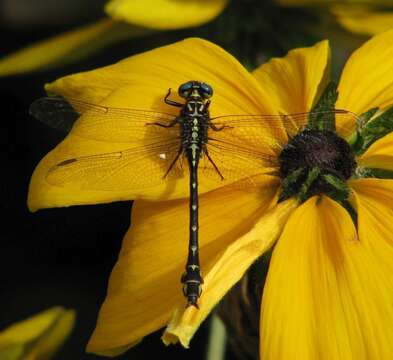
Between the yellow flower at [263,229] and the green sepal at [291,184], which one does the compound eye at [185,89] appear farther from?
the green sepal at [291,184]

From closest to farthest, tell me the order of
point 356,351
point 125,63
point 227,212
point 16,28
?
point 356,351, point 227,212, point 125,63, point 16,28

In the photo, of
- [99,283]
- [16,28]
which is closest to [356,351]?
[99,283]

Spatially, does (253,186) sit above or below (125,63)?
below

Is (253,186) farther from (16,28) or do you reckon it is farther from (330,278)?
(16,28)

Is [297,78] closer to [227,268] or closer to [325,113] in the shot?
[325,113]

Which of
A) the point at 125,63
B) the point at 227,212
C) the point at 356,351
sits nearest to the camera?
the point at 356,351

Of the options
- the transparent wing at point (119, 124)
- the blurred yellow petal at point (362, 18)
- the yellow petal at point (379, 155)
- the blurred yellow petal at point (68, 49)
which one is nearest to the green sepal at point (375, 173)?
the yellow petal at point (379, 155)
